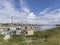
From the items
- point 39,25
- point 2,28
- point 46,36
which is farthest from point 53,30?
point 2,28

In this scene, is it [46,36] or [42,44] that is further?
[46,36]

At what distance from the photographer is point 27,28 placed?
12773 mm

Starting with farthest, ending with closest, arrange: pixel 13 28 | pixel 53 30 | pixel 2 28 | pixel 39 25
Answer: pixel 2 28, pixel 13 28, pixel 53 30, pixel 39 25

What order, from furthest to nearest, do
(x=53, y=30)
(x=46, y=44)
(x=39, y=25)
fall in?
(x=53, y=30) < (x=39, y=25) < (x=46, y=44)

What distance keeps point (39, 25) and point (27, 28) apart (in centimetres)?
263

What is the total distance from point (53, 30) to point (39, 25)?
63.9 inches

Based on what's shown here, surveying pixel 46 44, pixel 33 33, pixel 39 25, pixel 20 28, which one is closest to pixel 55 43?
pixel 46 44

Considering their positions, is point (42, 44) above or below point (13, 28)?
below

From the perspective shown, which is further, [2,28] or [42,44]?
[2,28]

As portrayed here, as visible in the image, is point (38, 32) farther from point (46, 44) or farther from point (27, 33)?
point (46, 44)

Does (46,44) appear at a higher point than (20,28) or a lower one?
lower

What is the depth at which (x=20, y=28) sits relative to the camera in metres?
13.0

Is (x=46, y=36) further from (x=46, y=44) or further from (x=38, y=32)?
(x=46, y=44)

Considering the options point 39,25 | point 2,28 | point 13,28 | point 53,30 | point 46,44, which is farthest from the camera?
point 2,28
